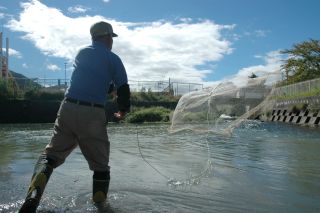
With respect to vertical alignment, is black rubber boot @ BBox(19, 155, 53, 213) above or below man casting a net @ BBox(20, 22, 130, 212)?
below

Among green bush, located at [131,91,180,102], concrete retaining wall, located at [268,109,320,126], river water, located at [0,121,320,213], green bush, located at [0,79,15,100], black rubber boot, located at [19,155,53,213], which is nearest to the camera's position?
black rubber boot, located at [19,155,53,213]

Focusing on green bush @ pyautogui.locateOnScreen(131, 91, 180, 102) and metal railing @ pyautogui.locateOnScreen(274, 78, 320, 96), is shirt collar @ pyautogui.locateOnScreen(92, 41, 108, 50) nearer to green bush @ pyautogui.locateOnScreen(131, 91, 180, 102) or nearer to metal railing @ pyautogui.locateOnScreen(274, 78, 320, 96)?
metal railing @ pyautogui.locateOnScreen(274, 78, 320, 96)

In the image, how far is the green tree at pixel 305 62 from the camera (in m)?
49.8

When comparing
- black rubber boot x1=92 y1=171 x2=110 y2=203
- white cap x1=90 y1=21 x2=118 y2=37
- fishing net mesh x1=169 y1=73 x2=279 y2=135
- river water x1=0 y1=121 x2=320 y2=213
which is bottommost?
river water x1=0 y1=121 x2=320 y2=213

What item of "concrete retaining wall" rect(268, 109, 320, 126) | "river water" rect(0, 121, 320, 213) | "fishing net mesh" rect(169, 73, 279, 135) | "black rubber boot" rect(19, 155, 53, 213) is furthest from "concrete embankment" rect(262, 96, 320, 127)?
"black rubber boot" rect(19, 155, 53, 213)

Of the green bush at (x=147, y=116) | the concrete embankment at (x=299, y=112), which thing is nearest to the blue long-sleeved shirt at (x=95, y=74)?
the concrete embankment at (x=299, y=112)

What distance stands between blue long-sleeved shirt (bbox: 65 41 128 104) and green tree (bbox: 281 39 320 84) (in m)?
46.6

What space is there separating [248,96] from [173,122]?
1535 mm

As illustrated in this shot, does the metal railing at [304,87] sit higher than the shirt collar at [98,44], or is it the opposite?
the metal railing at [304,87]

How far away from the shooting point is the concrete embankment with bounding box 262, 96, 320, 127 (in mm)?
31691

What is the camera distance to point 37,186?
15.0 ft

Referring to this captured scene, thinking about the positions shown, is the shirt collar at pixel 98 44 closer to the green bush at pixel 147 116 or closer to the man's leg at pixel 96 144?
the man's leg at pixel 96 144

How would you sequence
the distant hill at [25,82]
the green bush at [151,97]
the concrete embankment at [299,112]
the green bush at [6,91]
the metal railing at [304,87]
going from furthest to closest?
the green bush at [151,97], the distant hill at [25,82], the green bush at [6,91], the metal railing at [304,87], the concrete embankment at [299,112]

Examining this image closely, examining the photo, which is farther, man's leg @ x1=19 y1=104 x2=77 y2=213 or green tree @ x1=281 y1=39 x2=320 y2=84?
green tree @ x1=281 y1=39 x2=320 y2=84
